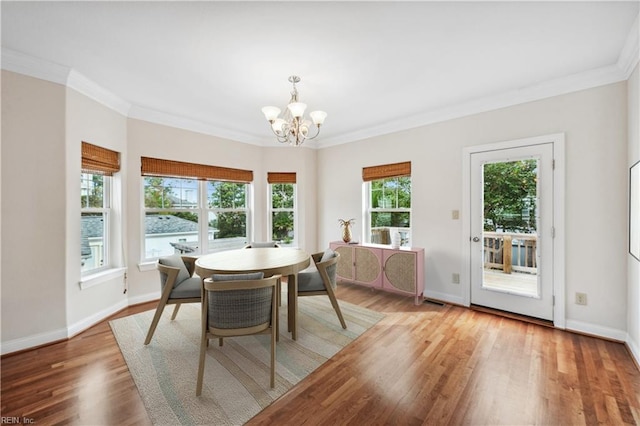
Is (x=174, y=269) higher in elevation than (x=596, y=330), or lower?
higher

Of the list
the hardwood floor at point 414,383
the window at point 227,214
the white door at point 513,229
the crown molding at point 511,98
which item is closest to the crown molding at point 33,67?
the window at point 227,214

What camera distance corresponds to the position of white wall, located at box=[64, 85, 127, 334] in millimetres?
2594

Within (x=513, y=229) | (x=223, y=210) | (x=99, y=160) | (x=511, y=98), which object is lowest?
(x=513, y=229)

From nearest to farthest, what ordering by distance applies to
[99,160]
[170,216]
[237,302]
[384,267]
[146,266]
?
[237,302], [99,160], [146,266], [384,267], [170,216]

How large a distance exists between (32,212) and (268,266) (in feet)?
7.10

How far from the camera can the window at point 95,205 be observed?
2.90 meters

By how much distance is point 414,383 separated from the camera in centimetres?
191

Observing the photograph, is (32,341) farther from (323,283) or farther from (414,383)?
(414,383)

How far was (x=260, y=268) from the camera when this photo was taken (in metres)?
2.26

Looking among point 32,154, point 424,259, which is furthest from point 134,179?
point 424,259

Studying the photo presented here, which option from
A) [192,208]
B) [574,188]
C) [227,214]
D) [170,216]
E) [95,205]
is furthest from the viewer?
[227,214]

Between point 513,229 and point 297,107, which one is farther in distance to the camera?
point 513,229

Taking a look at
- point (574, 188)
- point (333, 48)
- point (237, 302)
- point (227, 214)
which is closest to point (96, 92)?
point (227, 214)

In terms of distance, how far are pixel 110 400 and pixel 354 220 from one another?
3520 millimetres
